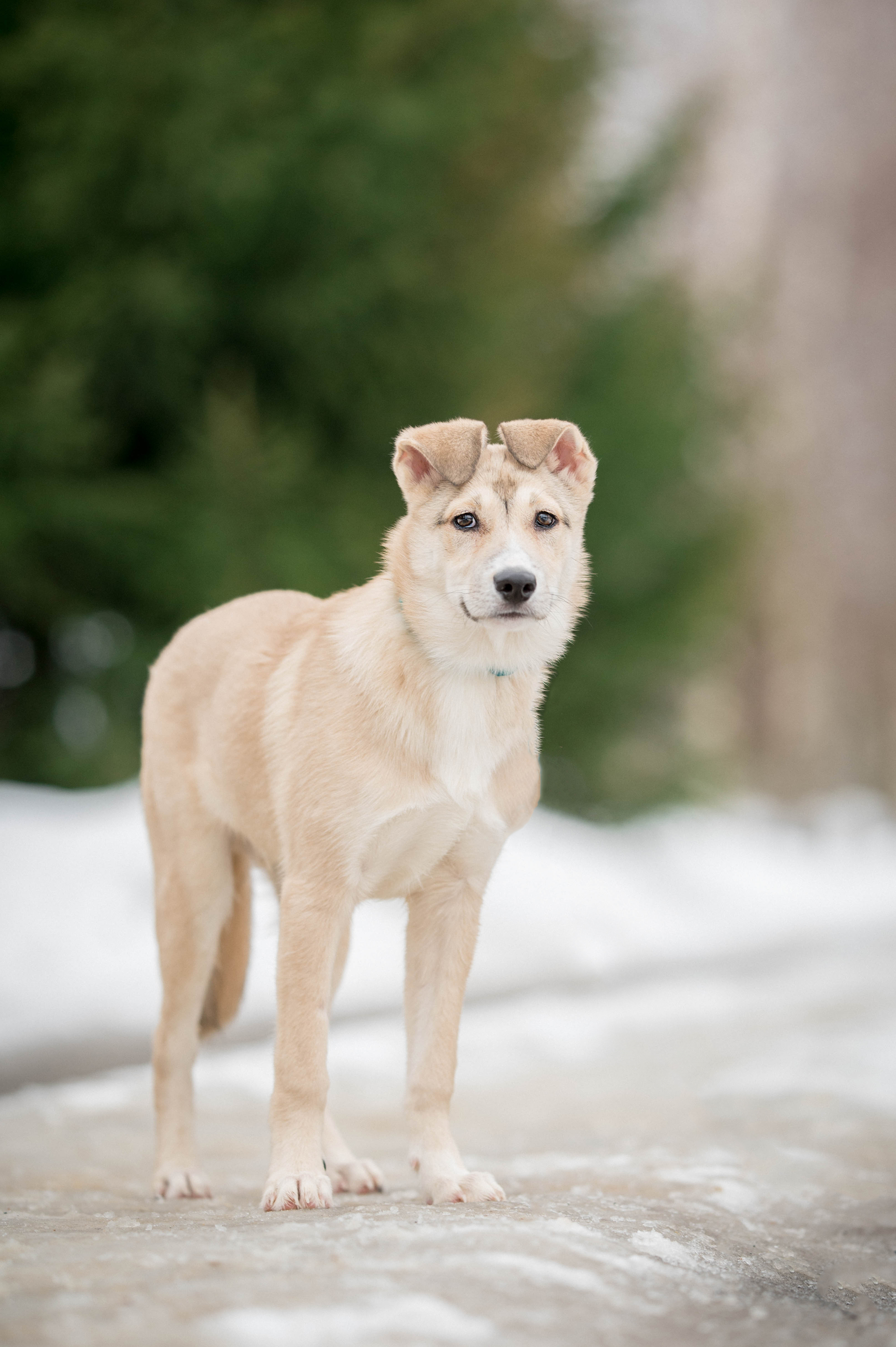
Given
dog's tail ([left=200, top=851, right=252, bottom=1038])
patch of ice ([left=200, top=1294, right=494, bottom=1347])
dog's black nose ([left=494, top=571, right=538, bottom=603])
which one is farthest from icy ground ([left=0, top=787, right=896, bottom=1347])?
dog's black nose ([left=494, top=571, right=538, bottom=603])

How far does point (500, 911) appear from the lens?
273 inches

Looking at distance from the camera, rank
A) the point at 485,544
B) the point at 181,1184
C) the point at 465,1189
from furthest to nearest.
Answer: the point at 181,1184 → the point at 485,544 → the point at 465,1189

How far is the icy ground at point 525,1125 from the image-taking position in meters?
1.95

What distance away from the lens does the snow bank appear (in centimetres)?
512

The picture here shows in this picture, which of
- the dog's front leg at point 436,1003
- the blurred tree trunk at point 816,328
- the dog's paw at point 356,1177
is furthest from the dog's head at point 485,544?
the blurred tree trunk at point 816,328

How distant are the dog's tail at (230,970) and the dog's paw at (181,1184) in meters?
0.54

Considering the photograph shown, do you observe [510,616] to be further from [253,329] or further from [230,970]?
[253,329]

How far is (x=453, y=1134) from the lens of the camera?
4074 mm

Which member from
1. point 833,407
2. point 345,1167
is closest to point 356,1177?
point 345,1167

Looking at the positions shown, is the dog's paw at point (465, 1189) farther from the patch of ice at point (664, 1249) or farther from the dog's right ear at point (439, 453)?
the dog's right ear at point (439, 453)

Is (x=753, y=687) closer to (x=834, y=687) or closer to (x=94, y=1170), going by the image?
(x=834, y=687)

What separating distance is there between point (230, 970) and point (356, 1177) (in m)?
0.81

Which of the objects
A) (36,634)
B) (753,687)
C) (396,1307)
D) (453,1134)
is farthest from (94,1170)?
(753,687)

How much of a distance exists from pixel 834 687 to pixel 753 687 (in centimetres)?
144
